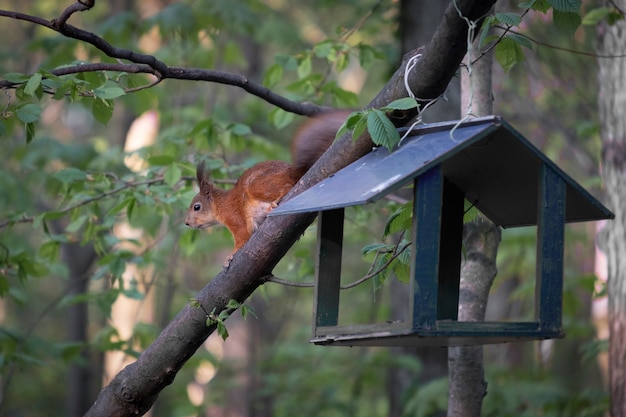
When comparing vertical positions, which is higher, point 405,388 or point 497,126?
point 497,126

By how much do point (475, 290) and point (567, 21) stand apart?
141cm

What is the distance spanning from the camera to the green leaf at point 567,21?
105 inches

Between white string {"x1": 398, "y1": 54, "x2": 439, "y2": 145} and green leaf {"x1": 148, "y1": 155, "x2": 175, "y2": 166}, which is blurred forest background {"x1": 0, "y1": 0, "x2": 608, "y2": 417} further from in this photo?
white string {"x1": 398, "y1": 54, "x2": 439, "y2": 145}

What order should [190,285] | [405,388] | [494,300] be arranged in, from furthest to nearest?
1. [190,285]
2. [494,300]
3. [405,388]

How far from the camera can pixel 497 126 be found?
2270 millimetres

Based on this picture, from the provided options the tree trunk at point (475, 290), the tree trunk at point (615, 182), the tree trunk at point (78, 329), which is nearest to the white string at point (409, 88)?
the tree trunk at point (475, 290)

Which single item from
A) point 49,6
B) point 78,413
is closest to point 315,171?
point 78,413

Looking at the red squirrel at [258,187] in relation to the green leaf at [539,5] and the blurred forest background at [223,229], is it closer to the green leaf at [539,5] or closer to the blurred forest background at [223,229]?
the blurred forest background at [223,229]

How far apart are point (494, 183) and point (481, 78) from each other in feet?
3.22

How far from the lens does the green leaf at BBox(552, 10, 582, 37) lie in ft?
8.75

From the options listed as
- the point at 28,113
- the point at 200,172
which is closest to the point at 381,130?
the point at 28,113

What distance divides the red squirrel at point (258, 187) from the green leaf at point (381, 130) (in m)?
0.73

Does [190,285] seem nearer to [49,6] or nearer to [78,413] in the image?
[78,413]

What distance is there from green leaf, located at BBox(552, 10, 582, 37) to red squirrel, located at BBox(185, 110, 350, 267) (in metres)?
0.93
